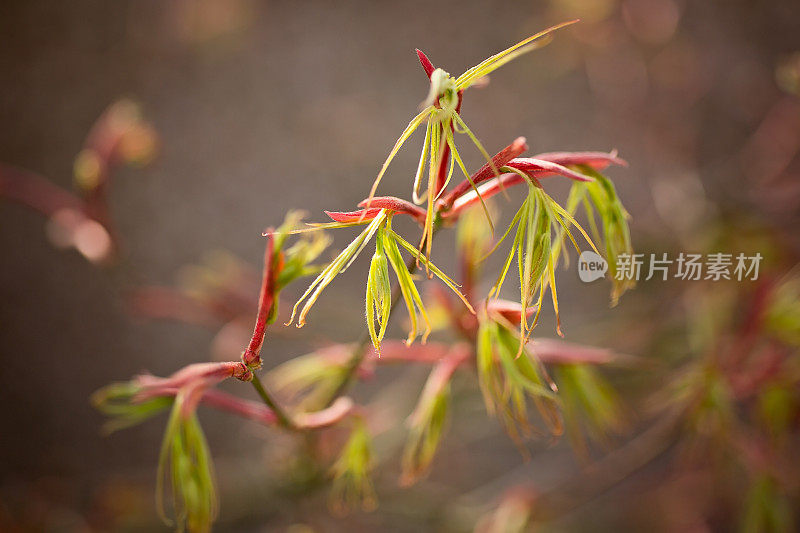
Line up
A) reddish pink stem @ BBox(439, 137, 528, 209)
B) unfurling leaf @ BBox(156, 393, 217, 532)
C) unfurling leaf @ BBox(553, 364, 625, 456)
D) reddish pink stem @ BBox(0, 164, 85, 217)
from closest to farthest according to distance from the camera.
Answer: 1. reddish pink stem @ BBox(439, 137, 528, 209)
2. unfurling leaf @ BBox(156, 393, 217, 532)
3. unfurling leaf @ BBox(553, 364, 625, 456)
4. reddish pink stem @ BBox(0, 164, 85, 217)

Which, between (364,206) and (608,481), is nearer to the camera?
(364,206)

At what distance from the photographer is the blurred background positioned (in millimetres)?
1210

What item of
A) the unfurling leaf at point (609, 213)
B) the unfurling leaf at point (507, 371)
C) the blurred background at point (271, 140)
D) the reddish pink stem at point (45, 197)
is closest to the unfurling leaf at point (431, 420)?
the unfurling leaf at point (507, 371)

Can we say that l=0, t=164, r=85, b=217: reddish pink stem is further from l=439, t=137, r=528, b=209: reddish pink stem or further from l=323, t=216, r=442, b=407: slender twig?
l=439, t=137, r=528, b=209: reddish pink stem

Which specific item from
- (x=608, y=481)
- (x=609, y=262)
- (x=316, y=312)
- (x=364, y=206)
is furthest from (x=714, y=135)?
(x=364, y=206)

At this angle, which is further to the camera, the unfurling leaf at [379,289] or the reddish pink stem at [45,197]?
the reddish pink stem at [45,197]

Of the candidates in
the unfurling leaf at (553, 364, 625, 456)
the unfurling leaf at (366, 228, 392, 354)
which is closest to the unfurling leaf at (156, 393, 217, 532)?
the unfurling leaf at (366, 228, 392, 354)

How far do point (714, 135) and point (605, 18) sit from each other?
0.35 meters

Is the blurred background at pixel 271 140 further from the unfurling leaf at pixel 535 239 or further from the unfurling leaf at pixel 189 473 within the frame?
the unfurling leaf at pixel 535 239

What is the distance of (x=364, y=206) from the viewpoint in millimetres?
342

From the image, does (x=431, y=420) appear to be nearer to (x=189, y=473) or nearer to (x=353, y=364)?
(x=353, y=364)

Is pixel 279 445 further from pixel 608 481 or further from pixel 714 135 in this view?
pixel 714 135

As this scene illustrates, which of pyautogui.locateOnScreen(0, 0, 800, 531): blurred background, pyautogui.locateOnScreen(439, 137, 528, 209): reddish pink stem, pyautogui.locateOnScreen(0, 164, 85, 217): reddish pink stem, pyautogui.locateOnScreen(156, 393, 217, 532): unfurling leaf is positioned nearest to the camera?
pyautogui.locateOnScreen(439, 137, 528, 209): reddish pink stem

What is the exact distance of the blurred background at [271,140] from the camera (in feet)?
3.97
